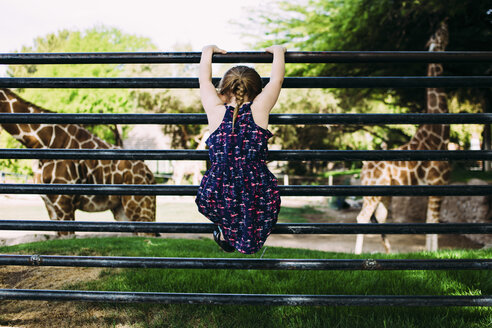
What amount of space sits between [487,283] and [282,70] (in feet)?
7.40

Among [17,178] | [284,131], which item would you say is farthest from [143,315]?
[17,178]

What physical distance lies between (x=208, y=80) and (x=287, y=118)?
0.41 meters

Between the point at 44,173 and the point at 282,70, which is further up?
the point at 282,70

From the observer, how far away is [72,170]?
274 inches

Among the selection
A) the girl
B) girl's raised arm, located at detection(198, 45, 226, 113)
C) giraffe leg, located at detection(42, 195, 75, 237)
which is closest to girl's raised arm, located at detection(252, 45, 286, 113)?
the girl

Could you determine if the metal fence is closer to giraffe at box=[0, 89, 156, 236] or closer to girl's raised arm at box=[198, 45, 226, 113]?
girl's raised arm at box=[198, 45, 226, 113]

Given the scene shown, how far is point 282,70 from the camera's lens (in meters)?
1.90

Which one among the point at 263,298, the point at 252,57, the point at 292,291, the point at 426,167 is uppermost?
the point at 252,57

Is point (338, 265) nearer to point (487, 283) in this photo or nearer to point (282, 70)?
point (282, 70)

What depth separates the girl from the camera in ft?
6.34

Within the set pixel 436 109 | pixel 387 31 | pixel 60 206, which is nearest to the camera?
pixel 60 206

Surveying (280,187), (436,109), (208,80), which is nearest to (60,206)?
(208,80)

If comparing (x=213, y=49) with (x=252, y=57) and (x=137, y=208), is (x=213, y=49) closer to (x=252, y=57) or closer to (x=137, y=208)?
(x=252, y=57)

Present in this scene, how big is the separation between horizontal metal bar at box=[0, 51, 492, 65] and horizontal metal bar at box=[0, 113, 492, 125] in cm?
25
